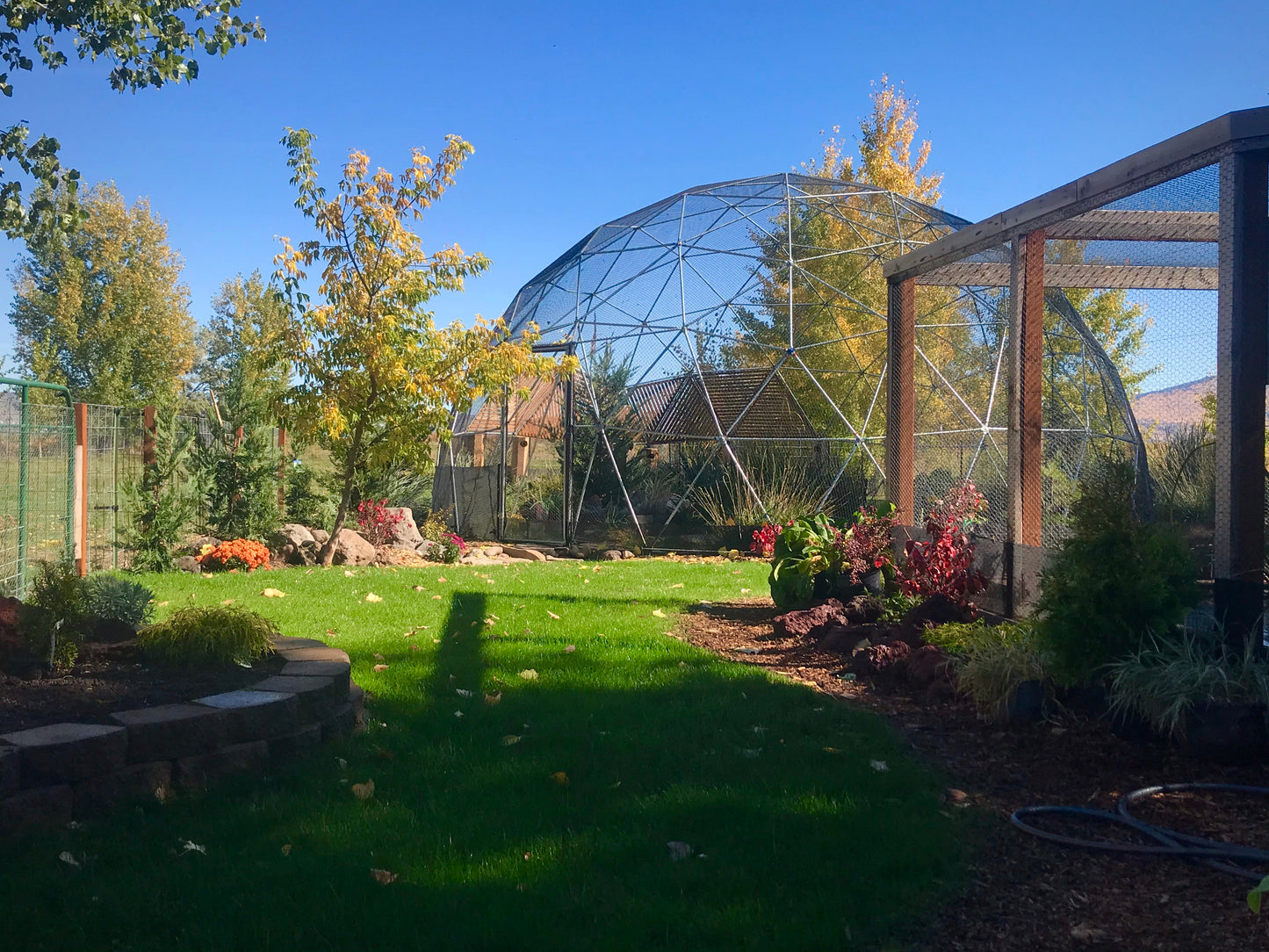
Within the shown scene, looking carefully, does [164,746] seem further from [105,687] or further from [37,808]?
[105,687]

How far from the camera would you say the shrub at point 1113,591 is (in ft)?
14.2

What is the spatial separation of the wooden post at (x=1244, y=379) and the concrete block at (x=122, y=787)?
4.63 metres

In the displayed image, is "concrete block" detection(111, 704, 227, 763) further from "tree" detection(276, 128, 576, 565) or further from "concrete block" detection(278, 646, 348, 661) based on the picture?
"tree" detection(276, 128, 576, 565)

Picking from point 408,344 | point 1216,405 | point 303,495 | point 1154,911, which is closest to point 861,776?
point 1154,911

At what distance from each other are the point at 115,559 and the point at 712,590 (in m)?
6.68

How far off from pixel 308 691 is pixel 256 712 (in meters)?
0.28

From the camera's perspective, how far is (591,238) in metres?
17.1

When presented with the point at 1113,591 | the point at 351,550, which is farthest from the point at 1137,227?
the point at 351,550

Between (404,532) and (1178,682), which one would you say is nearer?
(1178,682)

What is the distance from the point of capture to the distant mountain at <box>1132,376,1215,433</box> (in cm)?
505

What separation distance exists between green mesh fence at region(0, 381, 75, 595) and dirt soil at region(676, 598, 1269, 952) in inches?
243

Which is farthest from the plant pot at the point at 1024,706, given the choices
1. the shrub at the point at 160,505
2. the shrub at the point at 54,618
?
the shrub at the point at 160,505

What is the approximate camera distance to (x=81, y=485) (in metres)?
9.43

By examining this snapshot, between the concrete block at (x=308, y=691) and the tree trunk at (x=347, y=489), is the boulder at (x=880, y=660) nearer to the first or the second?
the concrete block at (x=308, y=691)
